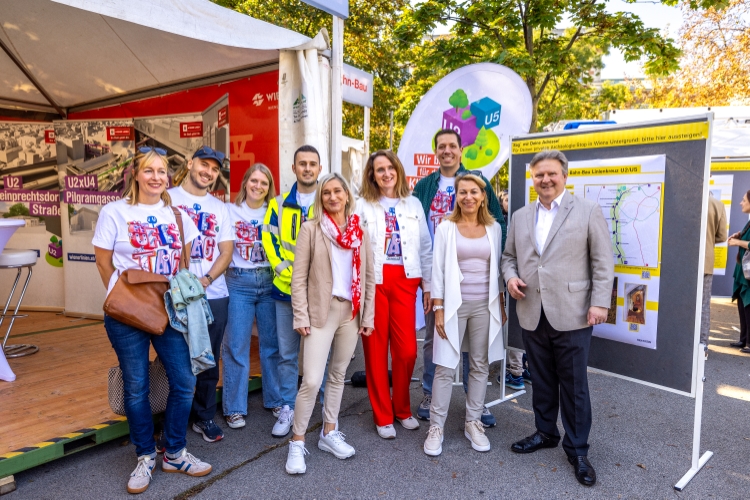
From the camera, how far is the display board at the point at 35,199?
20.5 feet

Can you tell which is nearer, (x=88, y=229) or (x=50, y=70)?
(x=50, y=70)

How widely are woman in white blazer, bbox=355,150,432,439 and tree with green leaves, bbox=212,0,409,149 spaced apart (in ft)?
28.6

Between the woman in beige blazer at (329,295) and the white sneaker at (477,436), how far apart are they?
848 mm

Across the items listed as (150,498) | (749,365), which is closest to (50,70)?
(150,498)

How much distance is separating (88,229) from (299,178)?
13.3 feet

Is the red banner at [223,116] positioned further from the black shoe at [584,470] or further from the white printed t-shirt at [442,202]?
the black shoe at [584,470]

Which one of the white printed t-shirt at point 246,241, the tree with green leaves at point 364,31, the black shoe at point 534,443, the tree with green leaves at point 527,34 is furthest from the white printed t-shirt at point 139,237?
the tree with green leaves at point 364,31

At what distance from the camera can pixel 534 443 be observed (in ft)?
10.9

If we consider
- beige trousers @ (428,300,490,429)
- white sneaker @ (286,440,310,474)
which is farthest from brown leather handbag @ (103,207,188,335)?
beige trousers @ (428,300,490,429)

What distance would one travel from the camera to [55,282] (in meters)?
6.50

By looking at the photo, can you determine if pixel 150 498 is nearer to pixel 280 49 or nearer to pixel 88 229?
pixel 280 49

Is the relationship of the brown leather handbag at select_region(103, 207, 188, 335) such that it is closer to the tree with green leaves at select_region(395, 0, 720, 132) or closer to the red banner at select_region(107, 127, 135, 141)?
the red banner at select_region(107, 127, 135, 141)

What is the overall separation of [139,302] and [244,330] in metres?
1.07

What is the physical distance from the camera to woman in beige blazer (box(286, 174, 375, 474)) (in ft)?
9.91
